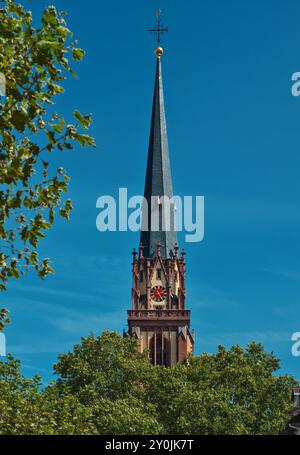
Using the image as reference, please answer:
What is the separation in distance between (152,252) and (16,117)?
358 feet

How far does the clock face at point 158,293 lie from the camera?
124312 millimetres

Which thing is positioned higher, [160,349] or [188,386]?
[160,349]

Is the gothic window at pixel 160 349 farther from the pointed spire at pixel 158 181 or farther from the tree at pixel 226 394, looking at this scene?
the tree at pixel 226 394

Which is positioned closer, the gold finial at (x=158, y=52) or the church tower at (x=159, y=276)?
the church tower at (x=159, y=276)

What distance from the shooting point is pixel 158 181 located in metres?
132

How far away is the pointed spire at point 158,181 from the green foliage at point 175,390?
39435 mm

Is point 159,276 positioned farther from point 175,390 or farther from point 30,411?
point 30,411

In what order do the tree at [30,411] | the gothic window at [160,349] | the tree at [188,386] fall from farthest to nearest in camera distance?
1. the gothic window at [160,349]
2. the tree at [188,386]
3. the tree at [30,411]

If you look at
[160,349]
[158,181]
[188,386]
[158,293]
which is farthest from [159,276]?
[188,386]

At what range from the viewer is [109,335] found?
293ft

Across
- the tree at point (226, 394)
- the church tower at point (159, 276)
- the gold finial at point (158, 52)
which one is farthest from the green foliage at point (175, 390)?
the gold finial at point (158, 52)

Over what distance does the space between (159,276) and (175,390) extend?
49.0 metres

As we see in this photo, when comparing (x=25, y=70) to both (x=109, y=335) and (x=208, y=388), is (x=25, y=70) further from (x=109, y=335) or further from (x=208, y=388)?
(x=109, y=335)

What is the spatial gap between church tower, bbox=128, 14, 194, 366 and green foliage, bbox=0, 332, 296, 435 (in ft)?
100.0
